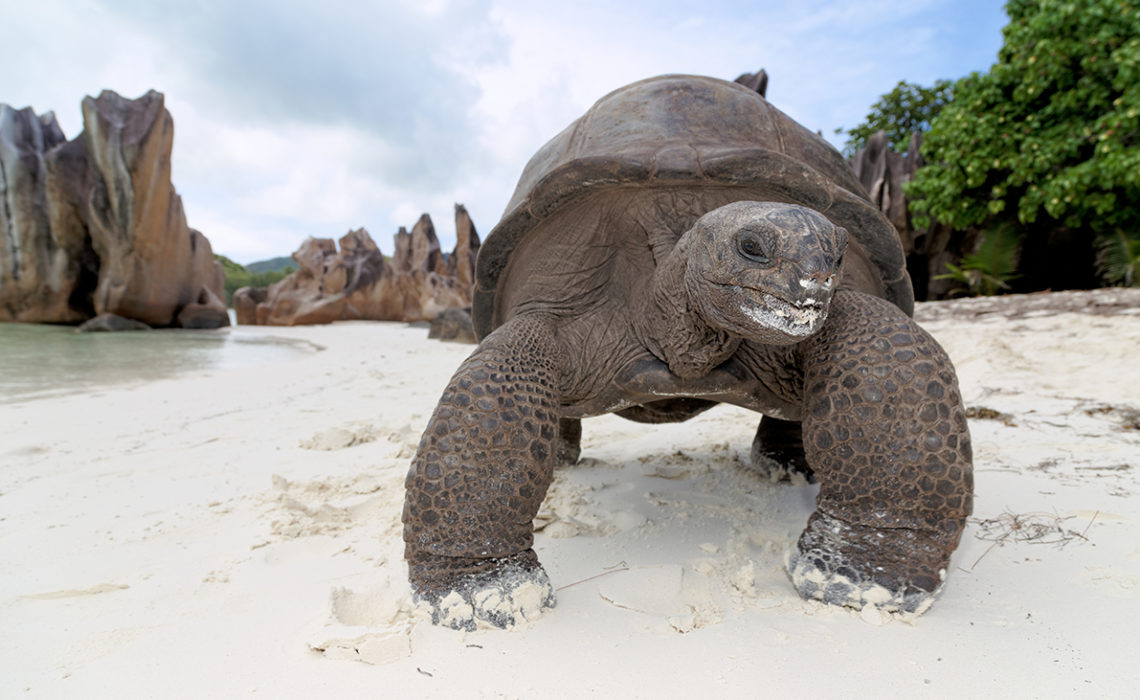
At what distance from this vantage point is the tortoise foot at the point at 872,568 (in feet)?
5.39

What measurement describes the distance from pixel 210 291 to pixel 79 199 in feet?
14.1

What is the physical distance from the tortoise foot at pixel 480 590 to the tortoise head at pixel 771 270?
88cm

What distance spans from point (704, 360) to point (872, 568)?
74 cm

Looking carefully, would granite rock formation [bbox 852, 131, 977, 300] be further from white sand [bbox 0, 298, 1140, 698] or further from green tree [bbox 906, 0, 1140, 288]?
white sand [bbox 0, 298, 1140, 698]

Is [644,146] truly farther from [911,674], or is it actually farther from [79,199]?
[79,199]

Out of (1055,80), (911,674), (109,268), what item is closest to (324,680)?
(911,674)

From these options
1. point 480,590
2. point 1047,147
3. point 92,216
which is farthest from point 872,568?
point 92,216

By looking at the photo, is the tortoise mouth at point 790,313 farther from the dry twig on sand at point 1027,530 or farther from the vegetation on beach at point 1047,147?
the vegetation on beach at point 1047,147

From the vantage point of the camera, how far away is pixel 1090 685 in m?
1.30

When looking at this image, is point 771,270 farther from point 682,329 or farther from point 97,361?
point 97,361

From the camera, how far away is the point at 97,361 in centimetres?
861

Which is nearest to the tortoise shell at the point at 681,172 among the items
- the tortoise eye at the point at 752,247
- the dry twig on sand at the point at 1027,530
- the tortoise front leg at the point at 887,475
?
the tortoise eye at the point at 752,247

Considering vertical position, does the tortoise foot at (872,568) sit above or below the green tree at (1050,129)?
below

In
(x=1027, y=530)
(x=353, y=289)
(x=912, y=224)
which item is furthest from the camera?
(x=353, y=289)
